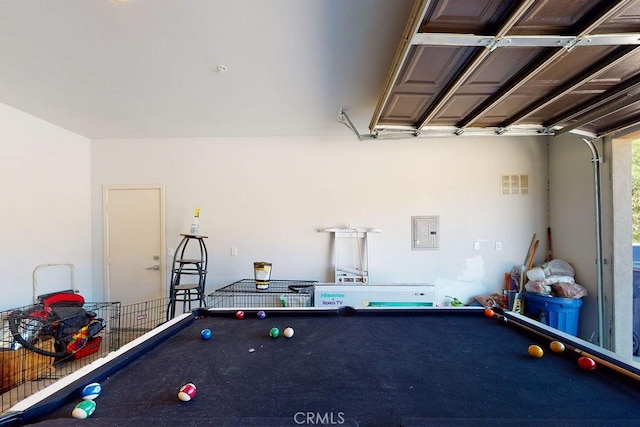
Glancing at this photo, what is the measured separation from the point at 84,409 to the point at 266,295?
97.9 inches

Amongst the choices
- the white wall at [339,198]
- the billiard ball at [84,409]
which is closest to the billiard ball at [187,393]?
the billiard ball at [84,409]

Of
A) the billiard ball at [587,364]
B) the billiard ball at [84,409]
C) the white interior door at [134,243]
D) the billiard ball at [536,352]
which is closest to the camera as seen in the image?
the billiard ball at [84,409]

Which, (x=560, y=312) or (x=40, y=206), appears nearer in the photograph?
(x=560, y=312)

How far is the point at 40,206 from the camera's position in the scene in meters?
3.21

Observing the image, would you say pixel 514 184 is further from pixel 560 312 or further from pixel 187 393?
pixel 187 393

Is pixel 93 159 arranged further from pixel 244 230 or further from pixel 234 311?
pixel 234 311

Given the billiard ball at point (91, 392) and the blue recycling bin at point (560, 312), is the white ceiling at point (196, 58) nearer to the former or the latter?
the billiard ball at point (91, 392)

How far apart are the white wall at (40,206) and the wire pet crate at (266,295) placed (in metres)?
1.89

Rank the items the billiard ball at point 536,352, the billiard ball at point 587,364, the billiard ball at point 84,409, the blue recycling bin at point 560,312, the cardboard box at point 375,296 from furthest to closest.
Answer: the cardboard box at point 375,296, the blue recycling bin at point 560,312, the billiard ball at point 536,352, the billiard ball at point 587,364, the billiard ball at point 84,409

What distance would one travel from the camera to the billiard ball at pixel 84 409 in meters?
0.82

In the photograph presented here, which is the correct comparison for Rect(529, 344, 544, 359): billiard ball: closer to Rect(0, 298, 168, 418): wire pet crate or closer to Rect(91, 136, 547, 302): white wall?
Rect(91, 136, 547, 302): white wall

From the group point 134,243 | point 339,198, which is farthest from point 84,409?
point 134,243

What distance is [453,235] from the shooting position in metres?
3.58

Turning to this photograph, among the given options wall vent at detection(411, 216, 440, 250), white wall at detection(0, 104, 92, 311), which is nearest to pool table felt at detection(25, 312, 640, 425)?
wall vent at detection(411, 216, 440, 250)
